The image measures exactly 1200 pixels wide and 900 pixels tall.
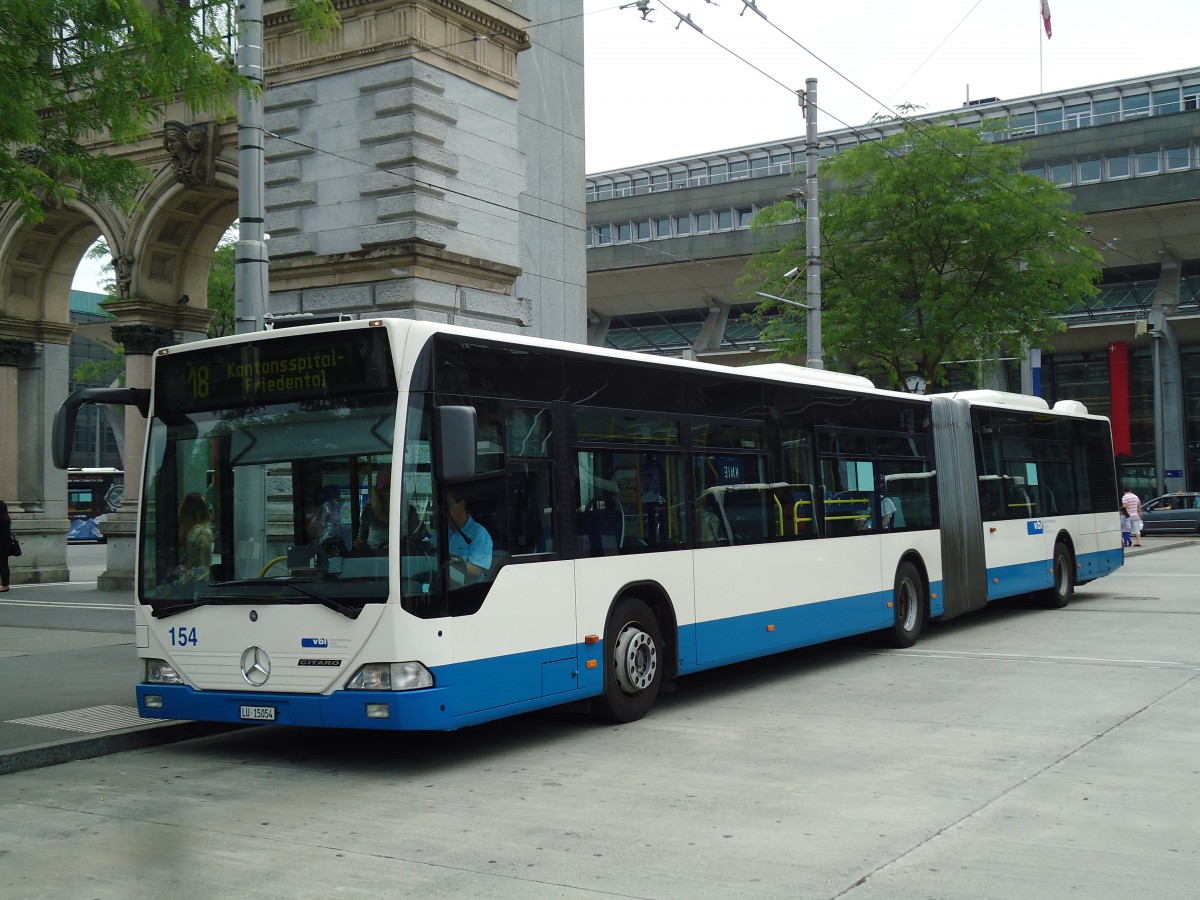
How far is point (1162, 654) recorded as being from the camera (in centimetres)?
1304

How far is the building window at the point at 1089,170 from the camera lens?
49.7m

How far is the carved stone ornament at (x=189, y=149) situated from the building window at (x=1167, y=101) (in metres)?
41.6

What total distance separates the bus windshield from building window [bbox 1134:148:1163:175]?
4683 centimetres

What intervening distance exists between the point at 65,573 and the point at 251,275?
56.7ft

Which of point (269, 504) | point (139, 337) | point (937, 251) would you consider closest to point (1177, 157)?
point (937, 251)

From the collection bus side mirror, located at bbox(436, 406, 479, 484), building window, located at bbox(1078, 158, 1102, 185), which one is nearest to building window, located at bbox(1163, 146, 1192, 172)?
building window, located at bbox(1078, 158, 1102, 185)

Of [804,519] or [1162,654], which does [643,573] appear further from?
[1162,654]

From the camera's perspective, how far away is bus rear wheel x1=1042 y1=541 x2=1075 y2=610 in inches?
725

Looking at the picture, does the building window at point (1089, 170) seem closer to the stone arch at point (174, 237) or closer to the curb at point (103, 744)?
the stone arch at point (174, 237)

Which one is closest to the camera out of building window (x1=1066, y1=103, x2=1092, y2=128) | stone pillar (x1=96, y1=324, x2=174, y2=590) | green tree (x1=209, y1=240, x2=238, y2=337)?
stone pillar (x1=96, y1=324, x2=174, y2=590)

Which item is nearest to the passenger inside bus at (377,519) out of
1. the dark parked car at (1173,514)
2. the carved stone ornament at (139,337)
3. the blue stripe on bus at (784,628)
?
the blue stripe on bus at (784,628)

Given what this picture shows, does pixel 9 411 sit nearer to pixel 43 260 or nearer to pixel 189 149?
pixel 43 260

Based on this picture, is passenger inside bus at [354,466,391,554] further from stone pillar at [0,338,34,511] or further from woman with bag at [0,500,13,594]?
stone pillar at [0,338,34,511]

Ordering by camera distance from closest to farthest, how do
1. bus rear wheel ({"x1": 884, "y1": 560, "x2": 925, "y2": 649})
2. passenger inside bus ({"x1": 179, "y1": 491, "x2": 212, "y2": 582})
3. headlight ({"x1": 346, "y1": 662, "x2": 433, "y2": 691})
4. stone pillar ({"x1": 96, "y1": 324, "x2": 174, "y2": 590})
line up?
1. headlight ({"x1": 346, "y1": 662, "x2": 433, "y2": 691})
2. passenger inside bus ({"x1": 179, "y1": 491, "x2": 212, "y2": 582})
3. bus rear wheel ({"x1": 884, "y1": 560, "x2": 925, "y2": 649})
4. stone pillar ({"x1": 96, "y1": 324, "x2": 174, "y2": 590})
